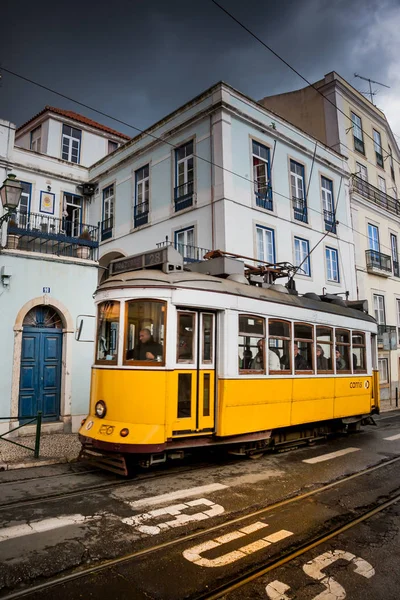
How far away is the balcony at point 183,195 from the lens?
52.0ft

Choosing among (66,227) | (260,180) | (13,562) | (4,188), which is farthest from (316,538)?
(66,227)

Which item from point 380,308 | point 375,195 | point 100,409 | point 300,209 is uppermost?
point 375,195

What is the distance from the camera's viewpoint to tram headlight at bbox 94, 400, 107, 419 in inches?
262

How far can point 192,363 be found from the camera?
22.7 ft

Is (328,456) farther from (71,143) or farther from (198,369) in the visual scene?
(71,143)

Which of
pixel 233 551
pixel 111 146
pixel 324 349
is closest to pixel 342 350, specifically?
pixel 324 349

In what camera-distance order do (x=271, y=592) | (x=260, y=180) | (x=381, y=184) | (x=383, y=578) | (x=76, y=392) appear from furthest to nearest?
(x=381, y=184), (x=260, y=180), (x=76, y=392), (x=383, y=578), (x=271, y=592)

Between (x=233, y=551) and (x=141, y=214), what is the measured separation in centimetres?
1549

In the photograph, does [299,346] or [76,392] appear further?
[76,392]

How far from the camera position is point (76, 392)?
37.3ft

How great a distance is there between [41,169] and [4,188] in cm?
1007

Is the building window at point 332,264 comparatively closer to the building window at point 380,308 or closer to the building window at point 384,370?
the building window at point 380,308

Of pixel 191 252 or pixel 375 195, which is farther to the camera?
pixel 375 195

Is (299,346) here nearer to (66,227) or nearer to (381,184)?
(66,227)
